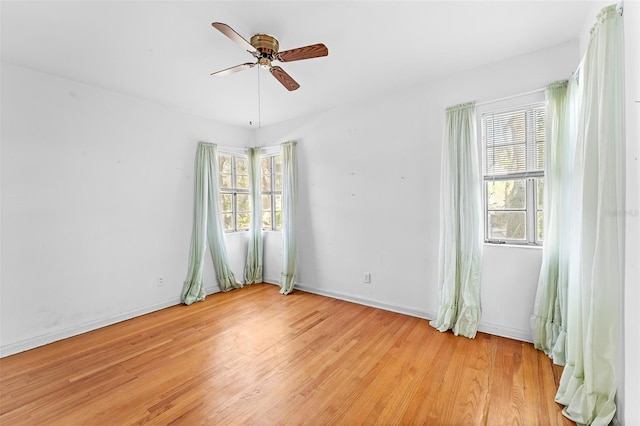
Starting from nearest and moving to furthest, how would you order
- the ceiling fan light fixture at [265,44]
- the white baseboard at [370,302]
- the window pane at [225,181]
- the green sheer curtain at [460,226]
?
1. the ceiling fan light fixture at [265,44]
2. the green sheer curtain at [460,226]
3. the white baseboard at [370,302]
4. the window pane at [225,181]

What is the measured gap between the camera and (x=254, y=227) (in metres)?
4.90

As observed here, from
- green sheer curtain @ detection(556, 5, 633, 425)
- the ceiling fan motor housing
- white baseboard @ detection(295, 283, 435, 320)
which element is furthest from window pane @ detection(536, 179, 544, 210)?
the ceiling fan motor housing

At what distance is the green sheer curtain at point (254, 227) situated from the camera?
16.0 ft

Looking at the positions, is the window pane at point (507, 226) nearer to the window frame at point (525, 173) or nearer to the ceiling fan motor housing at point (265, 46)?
the window frame at point (525, 173)

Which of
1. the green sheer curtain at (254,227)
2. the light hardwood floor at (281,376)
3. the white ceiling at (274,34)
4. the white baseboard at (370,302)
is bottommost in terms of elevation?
the light hardwood floor at (281,376)

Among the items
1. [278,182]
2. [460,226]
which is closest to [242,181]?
[278,182]

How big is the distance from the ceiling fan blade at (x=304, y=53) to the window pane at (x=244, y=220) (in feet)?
10.7

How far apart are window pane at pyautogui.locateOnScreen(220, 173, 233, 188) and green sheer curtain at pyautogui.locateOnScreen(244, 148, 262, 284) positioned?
0.39m

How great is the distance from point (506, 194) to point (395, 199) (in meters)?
1.17

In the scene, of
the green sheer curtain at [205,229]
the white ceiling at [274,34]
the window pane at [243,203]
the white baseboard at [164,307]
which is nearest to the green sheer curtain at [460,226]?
the white baseboard at [164,307]

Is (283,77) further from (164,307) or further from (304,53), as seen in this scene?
(164,307)

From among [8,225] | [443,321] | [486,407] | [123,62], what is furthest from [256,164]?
[486,407]

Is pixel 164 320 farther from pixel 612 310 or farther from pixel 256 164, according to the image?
pixel 612 310

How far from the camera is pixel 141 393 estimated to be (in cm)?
204
